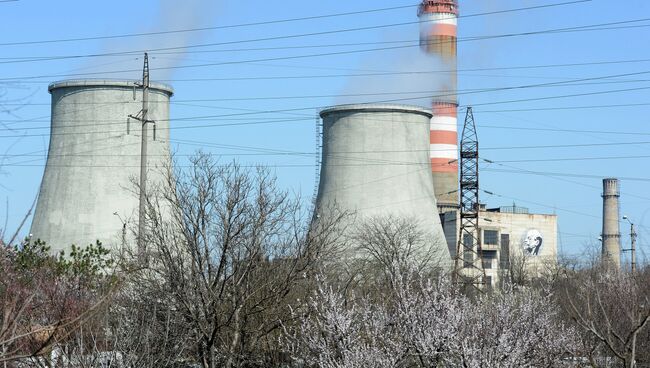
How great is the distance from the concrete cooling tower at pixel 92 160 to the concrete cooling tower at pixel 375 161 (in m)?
5.02

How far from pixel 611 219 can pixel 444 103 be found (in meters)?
10.9

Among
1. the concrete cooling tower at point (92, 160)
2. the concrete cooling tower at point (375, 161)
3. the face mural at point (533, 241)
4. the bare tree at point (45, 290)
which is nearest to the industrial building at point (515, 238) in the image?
the face mural at point (533, 241)

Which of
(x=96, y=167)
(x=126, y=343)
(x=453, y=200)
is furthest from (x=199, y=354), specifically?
(x=453, y=200)

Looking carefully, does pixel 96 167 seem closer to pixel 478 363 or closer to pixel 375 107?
pixel 375 107

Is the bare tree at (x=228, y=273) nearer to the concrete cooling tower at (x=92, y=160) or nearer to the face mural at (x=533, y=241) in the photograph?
the concrete cooling tower at (x=92, y=160)

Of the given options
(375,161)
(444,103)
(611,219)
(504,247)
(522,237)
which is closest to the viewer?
(375,161)

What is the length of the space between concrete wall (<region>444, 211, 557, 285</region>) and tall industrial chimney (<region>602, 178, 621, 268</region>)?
294 centimetres

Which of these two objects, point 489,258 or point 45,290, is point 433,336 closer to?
point 45,290

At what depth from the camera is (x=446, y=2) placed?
3959 centimetres

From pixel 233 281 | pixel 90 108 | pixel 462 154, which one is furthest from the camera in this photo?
pixel 462 154

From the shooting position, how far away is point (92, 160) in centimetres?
2239

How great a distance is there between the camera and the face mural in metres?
40.8

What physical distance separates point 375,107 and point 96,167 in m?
7.19

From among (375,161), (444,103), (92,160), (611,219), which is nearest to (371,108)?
(375,161)
